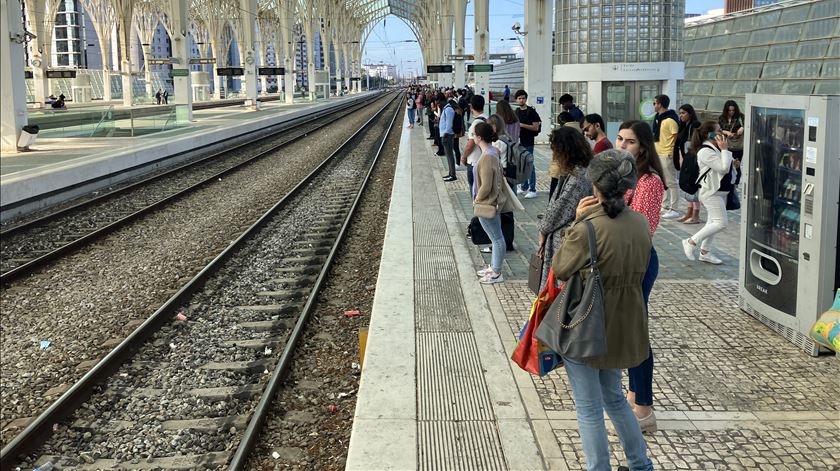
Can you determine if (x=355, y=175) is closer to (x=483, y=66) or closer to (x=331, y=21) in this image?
(x=483, y=66)

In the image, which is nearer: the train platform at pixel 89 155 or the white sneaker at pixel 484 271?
the white sneaker at pixel 484 271

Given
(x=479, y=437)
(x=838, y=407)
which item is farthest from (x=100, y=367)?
(x=838, y=407)

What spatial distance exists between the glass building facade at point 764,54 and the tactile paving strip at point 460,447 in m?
17.1

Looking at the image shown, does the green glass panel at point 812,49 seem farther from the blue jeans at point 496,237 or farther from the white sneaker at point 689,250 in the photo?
the blue jeans at point 496,237

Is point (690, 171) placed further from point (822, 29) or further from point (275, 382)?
point (822, 29)

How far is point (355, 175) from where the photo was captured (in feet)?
→ 64.7

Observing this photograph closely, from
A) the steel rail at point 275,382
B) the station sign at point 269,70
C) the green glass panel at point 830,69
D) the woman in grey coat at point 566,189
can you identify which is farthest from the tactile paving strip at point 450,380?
the station sign at point 269,70

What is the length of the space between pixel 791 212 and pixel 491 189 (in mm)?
2714

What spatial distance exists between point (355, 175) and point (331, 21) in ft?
254

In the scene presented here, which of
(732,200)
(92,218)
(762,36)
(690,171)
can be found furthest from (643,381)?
(762,36)

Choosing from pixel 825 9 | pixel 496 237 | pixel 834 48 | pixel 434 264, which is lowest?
pixel 434 264

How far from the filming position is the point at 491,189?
7.81 metres

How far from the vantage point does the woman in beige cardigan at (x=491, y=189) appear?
777cm

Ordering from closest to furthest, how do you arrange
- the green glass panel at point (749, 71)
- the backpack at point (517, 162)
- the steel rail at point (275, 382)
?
the steel rail at point (275, 382) < the backpack at point (517, 162) < the green glass panel at point (749, 71)
